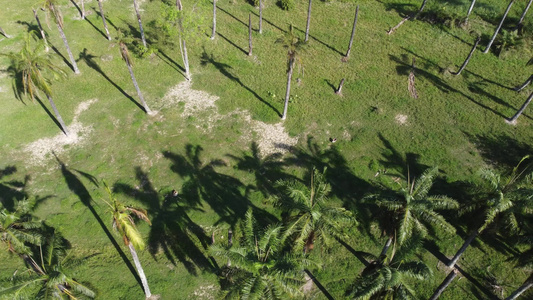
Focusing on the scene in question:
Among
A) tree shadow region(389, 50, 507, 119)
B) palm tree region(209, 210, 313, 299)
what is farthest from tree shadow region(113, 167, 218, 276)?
tree shadow region(389, 50, 507, 119)

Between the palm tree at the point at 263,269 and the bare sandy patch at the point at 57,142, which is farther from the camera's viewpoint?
the bare sandy patch at the point at 57,142

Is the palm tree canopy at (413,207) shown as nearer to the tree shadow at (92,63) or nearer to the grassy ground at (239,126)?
the grassy ground at (239,126)

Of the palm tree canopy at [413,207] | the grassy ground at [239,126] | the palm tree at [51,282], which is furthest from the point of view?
the grassy ground at [239,126]

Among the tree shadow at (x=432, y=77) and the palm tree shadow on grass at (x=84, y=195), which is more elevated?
the tree shadow at (x=432, y=77)

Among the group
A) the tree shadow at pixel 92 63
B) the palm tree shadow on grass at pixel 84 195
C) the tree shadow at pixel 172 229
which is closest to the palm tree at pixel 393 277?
the tree shadow at pixel 172 229

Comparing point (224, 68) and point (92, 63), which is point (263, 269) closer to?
point (224, 68)

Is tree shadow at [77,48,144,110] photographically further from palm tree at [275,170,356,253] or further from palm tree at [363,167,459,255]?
palm tree at [363,167,459,255]
